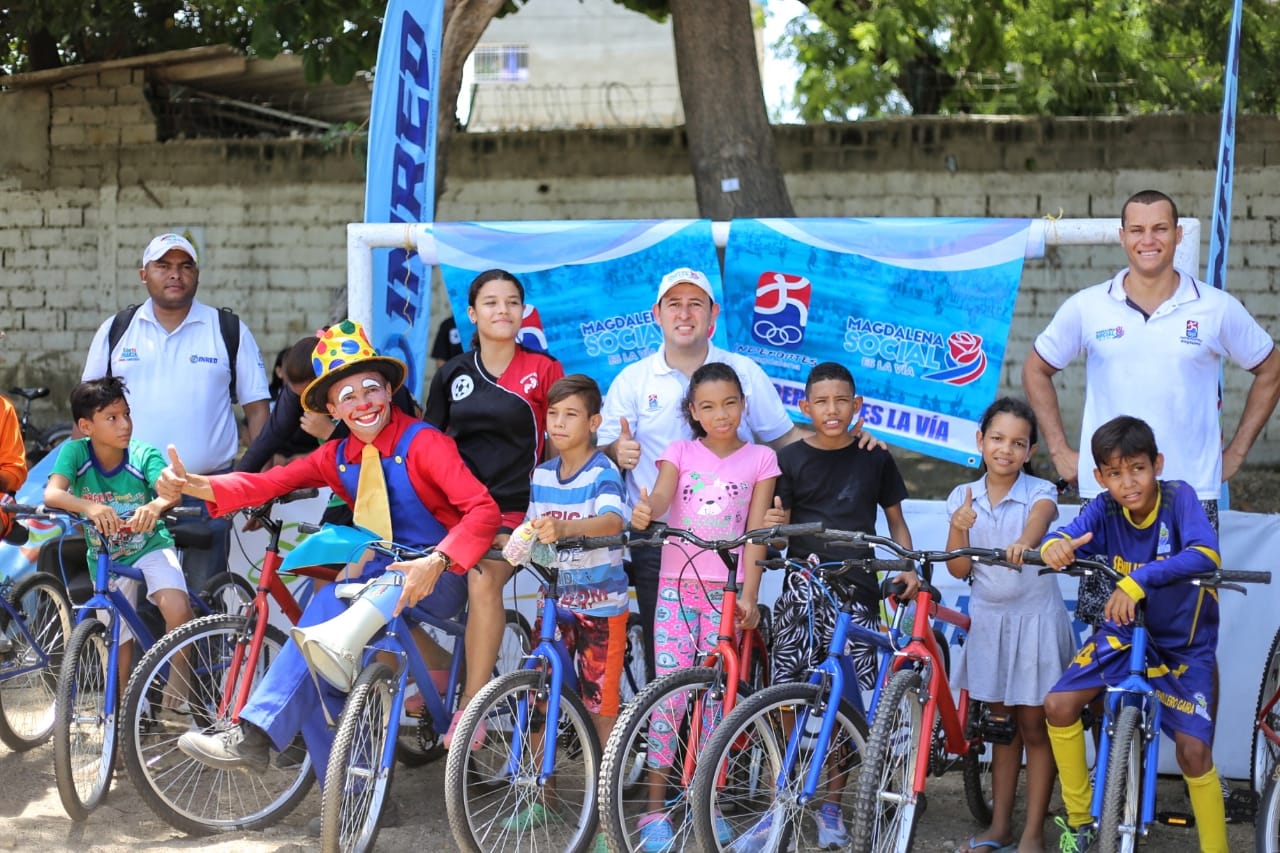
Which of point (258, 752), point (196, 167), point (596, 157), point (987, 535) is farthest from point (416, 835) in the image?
point (196, 167)

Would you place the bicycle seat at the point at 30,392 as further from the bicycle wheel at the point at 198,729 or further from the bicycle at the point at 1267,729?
the bicycle at the point at 1267,729

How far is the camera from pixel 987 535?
500cm

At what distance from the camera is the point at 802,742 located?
4.38 m

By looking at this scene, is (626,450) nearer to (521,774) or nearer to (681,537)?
(681,537)

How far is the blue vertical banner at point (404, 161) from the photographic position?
21.0ft

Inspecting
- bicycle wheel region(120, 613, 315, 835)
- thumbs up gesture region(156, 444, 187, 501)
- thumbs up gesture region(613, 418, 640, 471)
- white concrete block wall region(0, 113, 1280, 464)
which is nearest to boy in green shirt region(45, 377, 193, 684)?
bicycle wheel region(120, 613, 315, 835)

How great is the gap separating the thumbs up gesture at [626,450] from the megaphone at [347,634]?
949 mm

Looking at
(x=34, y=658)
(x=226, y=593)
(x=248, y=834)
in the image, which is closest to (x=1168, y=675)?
(x=248, y=834)

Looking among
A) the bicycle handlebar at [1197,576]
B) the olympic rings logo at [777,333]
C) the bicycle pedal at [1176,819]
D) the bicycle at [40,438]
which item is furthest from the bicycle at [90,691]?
the bicycle at [40,438]

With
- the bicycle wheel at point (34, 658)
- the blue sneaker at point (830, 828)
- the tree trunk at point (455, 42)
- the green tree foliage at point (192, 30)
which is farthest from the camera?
the green tree foliage at point (192, 30)

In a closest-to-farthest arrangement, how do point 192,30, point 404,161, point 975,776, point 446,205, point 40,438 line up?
1. point 975,776
2. point 404,161
3. point 40,438
4. point 446,205
5. point 192,30

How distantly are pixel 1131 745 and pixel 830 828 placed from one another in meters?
0.98

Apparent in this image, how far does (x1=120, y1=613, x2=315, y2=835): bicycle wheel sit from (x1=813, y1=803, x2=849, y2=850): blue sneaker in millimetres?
1830

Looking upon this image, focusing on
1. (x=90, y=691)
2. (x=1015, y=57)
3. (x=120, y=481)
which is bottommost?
(x=90, y=691)
